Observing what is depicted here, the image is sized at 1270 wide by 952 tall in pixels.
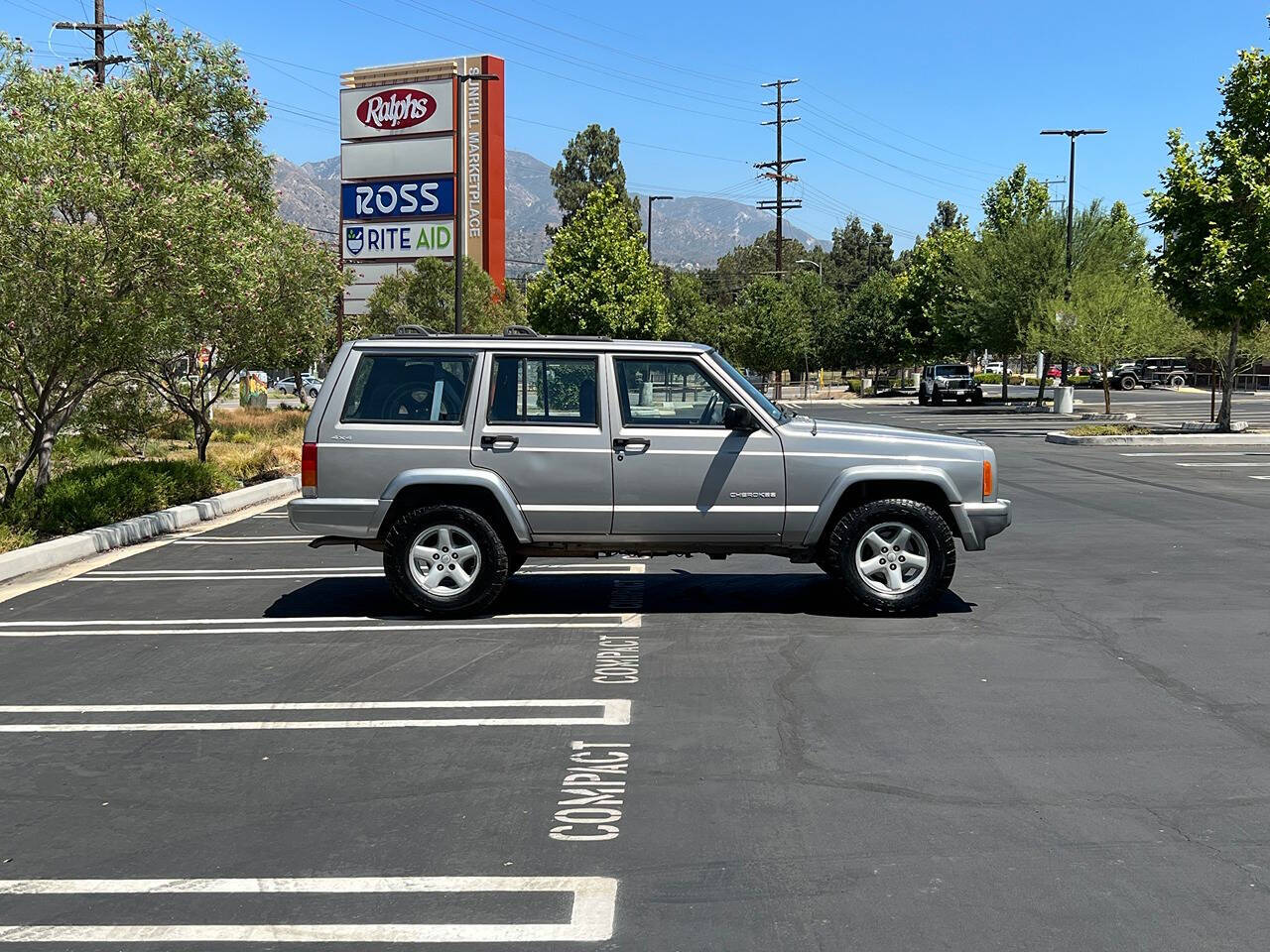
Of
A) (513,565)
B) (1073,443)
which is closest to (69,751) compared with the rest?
(513,565)

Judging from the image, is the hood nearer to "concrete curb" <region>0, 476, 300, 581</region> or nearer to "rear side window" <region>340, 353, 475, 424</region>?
"rear side window" <region>340, 353, 475, 424</region>

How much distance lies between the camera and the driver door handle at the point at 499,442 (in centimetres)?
898

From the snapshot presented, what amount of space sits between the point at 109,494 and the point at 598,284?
2720 centimetres

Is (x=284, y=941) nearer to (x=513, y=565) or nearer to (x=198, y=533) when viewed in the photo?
(x=513, y=565)

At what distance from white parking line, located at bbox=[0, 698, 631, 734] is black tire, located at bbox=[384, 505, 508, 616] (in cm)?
223

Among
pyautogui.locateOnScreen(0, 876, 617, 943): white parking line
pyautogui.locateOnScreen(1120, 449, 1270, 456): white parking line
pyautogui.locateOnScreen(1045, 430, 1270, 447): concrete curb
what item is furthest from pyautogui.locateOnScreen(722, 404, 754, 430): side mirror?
pyautogui.locateOnScreen(1045, 430, 1270, 447): concrete curb

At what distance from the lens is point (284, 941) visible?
4016mm

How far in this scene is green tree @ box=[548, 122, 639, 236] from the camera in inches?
3639

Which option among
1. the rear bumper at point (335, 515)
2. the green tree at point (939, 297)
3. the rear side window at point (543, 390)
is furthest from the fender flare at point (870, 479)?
the green tree at point (939, 297)

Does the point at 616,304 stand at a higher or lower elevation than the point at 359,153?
lower

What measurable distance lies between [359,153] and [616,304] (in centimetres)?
2398

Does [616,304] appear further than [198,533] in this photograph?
Yes

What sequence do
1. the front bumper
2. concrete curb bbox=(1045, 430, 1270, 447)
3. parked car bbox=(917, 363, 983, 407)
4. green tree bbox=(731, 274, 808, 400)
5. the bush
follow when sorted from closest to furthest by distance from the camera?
the front bumper
the bush
concrete curb bbox=(1045, 430, 1270, 447)
parked car bbox=(917, 363, 983, 407)
green tree bbox=(731, 274, 808, 400)

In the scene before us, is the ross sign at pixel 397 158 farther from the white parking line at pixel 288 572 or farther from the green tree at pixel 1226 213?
the white parking line at pixel 288 572
